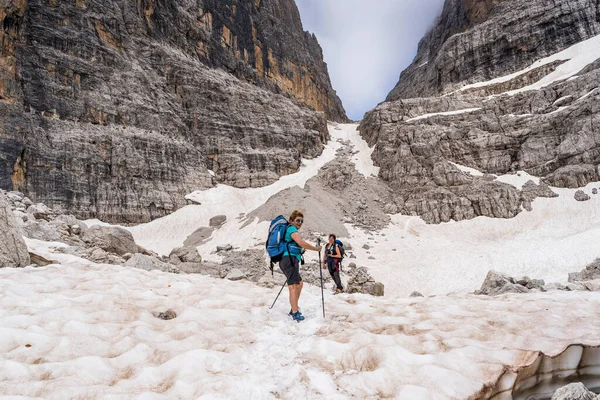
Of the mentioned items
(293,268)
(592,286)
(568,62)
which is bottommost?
(592,286)

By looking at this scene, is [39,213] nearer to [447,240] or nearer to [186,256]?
[186,256]

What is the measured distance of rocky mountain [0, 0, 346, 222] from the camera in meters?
29.7

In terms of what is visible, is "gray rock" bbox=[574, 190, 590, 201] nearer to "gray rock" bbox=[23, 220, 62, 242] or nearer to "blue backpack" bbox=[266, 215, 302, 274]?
"blue backpack" bbox=[266, 215, 302, 274]

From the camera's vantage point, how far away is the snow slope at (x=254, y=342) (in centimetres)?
314

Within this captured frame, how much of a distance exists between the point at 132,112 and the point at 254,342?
3910 centimetres

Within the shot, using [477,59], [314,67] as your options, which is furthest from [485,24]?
[314,67]

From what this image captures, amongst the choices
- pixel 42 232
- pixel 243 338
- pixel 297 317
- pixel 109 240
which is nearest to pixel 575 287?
pixel 297 317

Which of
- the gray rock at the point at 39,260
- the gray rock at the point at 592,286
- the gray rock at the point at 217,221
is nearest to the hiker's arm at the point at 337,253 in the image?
the gray rock at the point at 592,286

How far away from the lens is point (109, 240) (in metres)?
12.5

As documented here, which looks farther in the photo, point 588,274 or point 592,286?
point 588,274

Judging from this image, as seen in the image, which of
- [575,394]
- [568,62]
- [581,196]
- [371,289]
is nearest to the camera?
[575,394]

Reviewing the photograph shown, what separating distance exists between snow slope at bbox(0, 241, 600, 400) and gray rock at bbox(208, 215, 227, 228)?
26877 mm

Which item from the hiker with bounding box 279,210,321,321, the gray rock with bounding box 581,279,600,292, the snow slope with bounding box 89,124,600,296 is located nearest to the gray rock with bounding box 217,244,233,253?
the snow slope with bounding box 89,124,600,296

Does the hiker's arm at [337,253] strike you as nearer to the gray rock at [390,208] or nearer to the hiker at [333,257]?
the hiker at [333,257]
